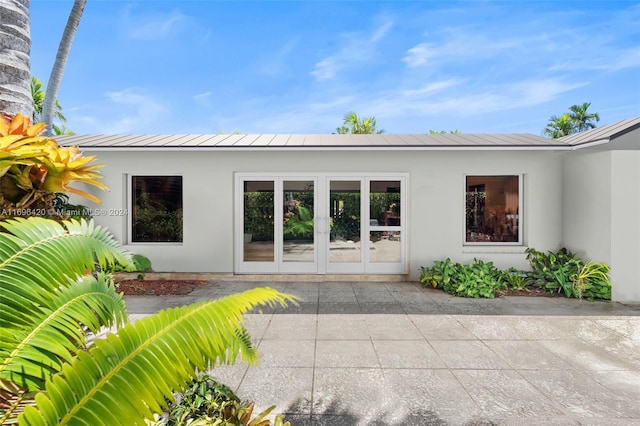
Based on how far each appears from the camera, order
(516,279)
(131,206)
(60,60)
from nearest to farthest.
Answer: (60,60) < (516,279) < (131,206)

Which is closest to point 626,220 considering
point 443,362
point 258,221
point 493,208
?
point 493,208

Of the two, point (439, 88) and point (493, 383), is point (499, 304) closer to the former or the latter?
point (493, 383)

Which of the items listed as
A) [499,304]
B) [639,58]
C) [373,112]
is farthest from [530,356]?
[373,112]

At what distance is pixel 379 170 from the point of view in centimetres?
822

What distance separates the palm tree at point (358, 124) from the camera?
24594 mm

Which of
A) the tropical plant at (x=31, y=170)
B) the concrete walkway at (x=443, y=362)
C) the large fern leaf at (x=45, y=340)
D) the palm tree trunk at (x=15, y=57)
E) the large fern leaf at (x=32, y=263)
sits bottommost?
the concrete walkway at (x=443, y=362)

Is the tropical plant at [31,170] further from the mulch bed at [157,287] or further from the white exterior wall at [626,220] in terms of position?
the white exterior wall at [626,220]

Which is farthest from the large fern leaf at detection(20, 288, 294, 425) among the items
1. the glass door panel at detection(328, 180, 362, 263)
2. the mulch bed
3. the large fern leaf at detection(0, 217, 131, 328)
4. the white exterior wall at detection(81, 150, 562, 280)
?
the white exterior wall at detection(81, 150, 562, 280)

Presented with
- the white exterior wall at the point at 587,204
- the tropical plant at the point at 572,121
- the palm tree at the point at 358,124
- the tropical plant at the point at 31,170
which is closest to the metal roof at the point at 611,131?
the white exterior wall at the point at 587,204

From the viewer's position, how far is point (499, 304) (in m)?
6.43

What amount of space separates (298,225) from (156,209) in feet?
12.1

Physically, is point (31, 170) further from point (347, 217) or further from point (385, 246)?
point (385, 246)

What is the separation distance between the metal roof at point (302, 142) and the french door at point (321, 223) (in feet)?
2.60

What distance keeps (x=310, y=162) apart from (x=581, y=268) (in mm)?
6505
